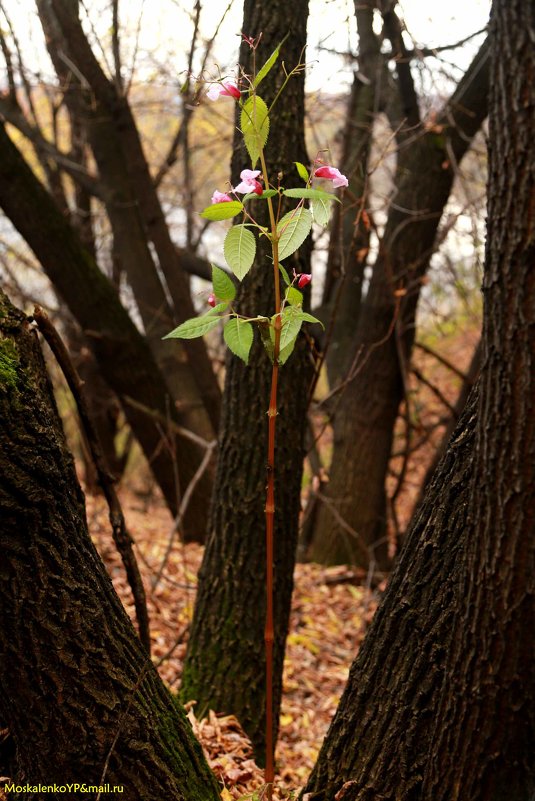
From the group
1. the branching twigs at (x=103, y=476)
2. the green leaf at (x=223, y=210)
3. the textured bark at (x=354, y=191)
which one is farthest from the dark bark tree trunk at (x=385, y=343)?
the green leaf at (x=223, y=210)

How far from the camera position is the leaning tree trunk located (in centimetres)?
161

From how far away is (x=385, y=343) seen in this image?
5.59m

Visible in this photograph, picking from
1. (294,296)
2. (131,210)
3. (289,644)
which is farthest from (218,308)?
(131,210)

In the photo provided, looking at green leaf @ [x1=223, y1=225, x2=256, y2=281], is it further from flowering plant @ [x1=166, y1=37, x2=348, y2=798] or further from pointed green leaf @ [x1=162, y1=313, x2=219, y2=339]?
pointed green leaf @ [x1=162, y1=313, x2=219, y2=339]

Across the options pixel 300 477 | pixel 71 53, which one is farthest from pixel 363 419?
pixel 71 53

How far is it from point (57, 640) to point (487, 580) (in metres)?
0.94

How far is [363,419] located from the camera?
18.9 ft

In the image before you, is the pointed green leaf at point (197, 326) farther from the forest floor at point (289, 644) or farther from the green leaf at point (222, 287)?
the forest floor at point (289, 644)

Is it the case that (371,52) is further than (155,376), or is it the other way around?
(371,52)

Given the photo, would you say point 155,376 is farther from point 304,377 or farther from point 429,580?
point 429,580

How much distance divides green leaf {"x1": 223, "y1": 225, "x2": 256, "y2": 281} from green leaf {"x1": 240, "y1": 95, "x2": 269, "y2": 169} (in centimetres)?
16

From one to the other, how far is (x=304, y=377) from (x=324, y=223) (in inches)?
59.6

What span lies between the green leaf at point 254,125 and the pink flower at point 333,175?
5.5 inches

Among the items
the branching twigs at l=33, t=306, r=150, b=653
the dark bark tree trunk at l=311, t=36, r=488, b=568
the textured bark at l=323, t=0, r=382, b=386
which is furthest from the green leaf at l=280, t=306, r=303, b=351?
the textured bark at l=323, t=0, r=382, b=386
